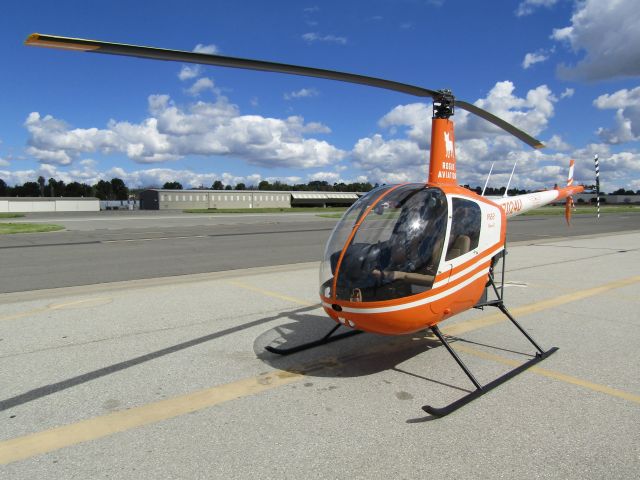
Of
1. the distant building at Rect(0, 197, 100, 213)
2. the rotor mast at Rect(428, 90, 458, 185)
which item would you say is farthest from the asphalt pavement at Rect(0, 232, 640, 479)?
the distant building at Rect(0, 197, 100, 213)

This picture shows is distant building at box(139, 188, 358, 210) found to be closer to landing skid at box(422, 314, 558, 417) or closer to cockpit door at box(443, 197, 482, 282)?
cockpit door at box(443, 197, 482, 282)

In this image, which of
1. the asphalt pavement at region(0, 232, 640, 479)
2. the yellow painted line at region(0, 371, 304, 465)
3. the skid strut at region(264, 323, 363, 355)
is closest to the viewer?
the asphalt pavement at region(0, 232, 640, 479)

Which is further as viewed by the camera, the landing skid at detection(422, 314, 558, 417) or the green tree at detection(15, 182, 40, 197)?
the green tree at detection(15, 182, 40, 197)

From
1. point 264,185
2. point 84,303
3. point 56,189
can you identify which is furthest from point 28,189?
point 84,303

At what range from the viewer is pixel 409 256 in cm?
427

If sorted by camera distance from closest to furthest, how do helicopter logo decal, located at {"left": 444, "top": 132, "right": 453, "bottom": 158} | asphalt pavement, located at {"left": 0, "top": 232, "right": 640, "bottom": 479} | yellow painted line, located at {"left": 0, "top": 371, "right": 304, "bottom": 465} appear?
1. asphalt pavement, located at {"left": 0, "top": 232, "right": 640, "bottom": 479}
2. yellow painted line, located at {"left": 0, "top": 371, "right": 304, "bottom": 465}
3. helicopter logo decal, located at {"left": 444, "top": 132, "right": 453, "bottom": 158}

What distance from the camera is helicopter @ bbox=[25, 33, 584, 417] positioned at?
413cm

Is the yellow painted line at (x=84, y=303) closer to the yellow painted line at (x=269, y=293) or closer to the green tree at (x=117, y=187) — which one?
the yellow painted line at (x=269, y=293)

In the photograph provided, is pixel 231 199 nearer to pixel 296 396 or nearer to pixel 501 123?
pixel 501 123

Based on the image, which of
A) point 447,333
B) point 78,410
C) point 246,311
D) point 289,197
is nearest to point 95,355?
point 78,410

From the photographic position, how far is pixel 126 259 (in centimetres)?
1293

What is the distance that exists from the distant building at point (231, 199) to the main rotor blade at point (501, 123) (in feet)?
214

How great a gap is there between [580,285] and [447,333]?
4767 mm

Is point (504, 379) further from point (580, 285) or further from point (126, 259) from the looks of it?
point (126, 259)
